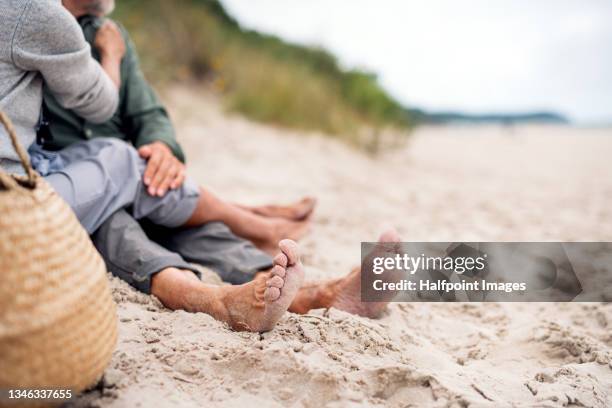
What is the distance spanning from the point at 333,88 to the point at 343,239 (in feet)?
22.3

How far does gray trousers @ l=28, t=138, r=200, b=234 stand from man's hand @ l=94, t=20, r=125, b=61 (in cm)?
44

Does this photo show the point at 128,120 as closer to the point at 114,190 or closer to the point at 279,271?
the point at 114,190

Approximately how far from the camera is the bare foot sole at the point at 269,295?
4.43 feet

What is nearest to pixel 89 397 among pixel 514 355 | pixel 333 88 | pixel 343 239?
pixel 514 355

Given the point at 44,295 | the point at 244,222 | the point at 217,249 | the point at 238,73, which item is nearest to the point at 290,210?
the point at 244,222

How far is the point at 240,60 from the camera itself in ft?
23.7

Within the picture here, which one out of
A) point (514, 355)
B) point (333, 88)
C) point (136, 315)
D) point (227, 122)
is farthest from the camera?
point (333, 88)

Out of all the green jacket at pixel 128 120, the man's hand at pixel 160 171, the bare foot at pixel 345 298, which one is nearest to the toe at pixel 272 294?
the bare foot at pixel 345 298

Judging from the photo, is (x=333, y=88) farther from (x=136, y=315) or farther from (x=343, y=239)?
(x=136, y=315)

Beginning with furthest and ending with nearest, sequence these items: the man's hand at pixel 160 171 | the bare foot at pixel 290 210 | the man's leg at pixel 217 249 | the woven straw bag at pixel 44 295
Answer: the bare foot at pixel 290 210 < the man's leg at pixel 217 249 < the man's hand at pixel 160 171 < the woven straw bag at pixel 44 295

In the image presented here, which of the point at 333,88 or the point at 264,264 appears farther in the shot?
the point at 333,88

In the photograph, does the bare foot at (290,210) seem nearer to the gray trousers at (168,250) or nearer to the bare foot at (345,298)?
the gray trousers at (168,250)

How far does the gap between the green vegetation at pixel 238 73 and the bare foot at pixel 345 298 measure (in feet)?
14.5

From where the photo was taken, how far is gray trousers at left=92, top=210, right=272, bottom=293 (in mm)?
1644
